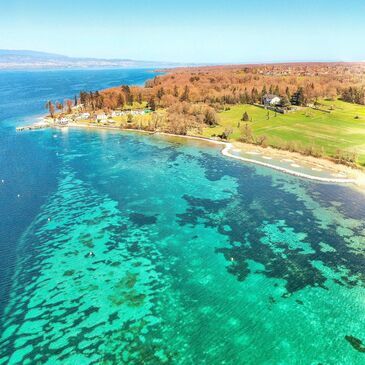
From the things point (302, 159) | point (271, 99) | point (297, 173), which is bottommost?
point (297, 173)

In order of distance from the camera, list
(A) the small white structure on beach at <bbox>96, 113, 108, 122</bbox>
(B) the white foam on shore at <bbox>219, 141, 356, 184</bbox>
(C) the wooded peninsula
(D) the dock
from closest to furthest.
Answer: (B) the white foam on shore at <bbox>219, 141, 356, 184</bbox>
(C) the wooded peninsula
(D) the dock
(A) the small white structure on beach at <bbox>96, 113, 108, 122</bbox>

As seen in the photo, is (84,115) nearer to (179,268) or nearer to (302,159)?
(302,159)

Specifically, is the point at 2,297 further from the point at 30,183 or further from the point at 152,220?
the point at 30,183

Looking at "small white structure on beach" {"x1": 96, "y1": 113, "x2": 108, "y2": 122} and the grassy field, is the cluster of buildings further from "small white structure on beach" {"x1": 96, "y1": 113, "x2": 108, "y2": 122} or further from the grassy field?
the grassy field

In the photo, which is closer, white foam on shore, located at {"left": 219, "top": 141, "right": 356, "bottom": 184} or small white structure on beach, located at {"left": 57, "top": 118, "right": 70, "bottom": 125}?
white foam on shore, located at {"left": 219, "top": 141, "right": 356, "bottom": 184}

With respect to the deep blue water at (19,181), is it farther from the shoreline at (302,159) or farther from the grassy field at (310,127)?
the grassy field at (310,127)

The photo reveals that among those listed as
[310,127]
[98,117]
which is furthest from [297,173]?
[98,117]

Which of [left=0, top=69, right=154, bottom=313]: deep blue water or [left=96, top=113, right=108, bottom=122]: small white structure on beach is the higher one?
[left=96, top=113, right=108, bottom=122]: small white structure on beach

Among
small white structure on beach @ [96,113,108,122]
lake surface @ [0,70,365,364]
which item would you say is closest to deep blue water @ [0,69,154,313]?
lake surface @ [0,70,365,364]

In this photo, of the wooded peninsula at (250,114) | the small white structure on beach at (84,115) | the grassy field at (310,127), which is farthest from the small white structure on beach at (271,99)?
the small white structure on beach at (84,115)
